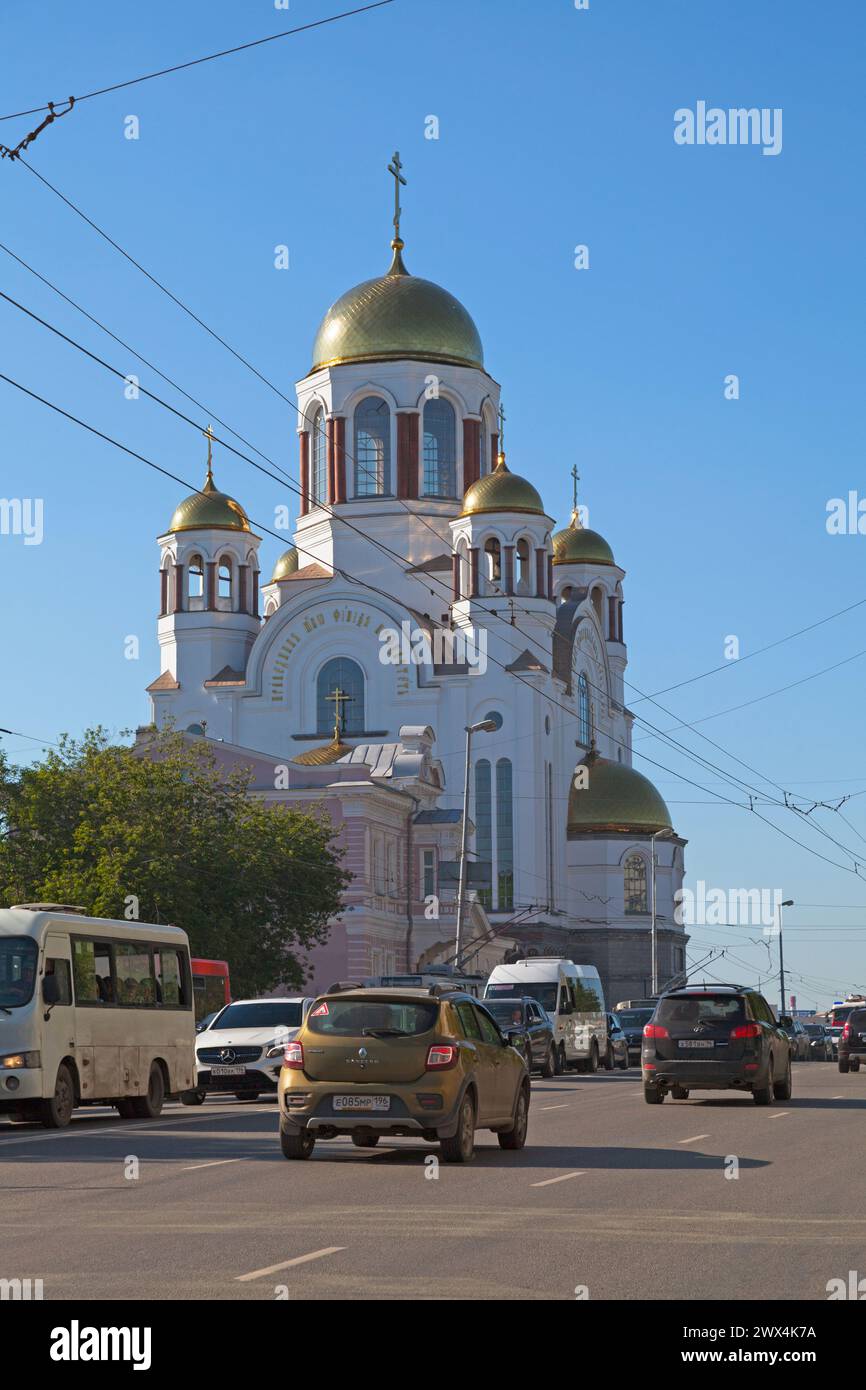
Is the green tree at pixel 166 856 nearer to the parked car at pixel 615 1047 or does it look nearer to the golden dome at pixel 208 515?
the parked car at pixel 615 1047

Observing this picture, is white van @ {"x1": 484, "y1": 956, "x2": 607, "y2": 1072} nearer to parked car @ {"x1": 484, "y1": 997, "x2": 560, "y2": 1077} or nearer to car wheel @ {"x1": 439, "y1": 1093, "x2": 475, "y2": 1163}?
parked car @ {"x1": 484, "y1": 997, "x2": 560, "y2": 1077}

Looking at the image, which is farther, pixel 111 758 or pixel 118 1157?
pixel 111 758

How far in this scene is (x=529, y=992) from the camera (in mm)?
42281

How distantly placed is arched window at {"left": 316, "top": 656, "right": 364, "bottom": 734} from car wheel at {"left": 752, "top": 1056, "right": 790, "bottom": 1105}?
53.0m

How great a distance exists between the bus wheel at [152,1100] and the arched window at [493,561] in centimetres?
5470

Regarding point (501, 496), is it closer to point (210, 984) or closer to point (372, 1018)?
point (210, 984)

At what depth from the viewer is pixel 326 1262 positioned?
10258 mm

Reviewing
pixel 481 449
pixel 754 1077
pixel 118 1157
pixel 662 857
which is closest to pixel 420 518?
pixel 481 449

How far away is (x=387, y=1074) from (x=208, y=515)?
67636 mm

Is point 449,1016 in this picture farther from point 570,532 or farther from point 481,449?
point 570,532

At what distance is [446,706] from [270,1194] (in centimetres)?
6546

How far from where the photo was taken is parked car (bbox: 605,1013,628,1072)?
45844 mm

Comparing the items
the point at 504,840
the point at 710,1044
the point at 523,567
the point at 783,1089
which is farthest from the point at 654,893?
the point at 710,1044

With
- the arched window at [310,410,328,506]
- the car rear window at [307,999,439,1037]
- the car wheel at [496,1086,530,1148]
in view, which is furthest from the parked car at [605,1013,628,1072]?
the arched window at [310,410,328,506]
